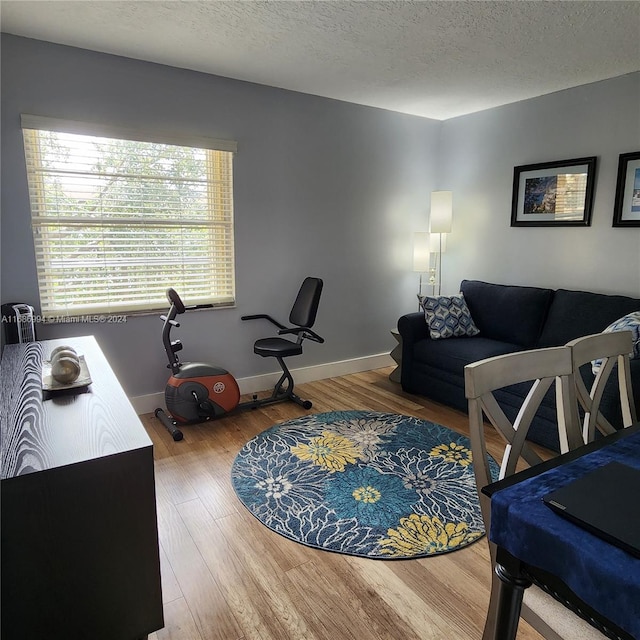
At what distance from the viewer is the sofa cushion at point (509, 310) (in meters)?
3.70

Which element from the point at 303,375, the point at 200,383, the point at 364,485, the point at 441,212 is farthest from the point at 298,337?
the point at 441,212

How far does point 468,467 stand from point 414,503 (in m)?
0.55

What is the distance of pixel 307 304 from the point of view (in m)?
3.73

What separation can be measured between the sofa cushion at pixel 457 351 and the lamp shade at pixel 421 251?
0.92 meters

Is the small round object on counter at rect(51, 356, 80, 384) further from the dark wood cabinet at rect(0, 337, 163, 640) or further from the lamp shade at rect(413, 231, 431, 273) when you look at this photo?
the lamp shade at rect(413, 231, 431, 273)

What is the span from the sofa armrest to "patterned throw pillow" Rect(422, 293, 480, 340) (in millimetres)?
79

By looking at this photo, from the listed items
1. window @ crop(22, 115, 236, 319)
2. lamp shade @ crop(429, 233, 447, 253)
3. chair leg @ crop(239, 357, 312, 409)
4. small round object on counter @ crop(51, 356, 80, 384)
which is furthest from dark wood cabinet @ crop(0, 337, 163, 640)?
lamp shade @ crop(429, 233, 447, 253)

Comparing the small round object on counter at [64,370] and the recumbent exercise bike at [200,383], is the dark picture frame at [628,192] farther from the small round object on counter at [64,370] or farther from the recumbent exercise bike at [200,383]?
the small round object on counter at [64,370]

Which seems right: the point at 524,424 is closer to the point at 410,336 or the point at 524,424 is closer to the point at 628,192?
the point at 410,336

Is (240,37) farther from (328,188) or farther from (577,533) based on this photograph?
(577,533)

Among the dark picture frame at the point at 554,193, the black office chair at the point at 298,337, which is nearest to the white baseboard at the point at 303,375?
the black office chair at the point at 298,337

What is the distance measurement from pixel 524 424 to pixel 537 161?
3213 mm

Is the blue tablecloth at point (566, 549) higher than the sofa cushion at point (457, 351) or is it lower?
higher

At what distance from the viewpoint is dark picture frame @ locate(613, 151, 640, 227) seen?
3305mm
